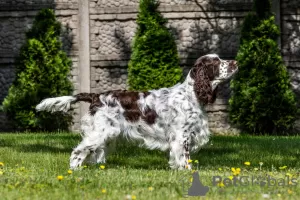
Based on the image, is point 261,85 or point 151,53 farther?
point 151,53

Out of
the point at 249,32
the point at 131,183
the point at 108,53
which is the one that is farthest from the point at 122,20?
the point at 131,183

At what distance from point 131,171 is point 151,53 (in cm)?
774

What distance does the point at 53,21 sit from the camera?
1499cm

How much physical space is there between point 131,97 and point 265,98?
6.68 metres

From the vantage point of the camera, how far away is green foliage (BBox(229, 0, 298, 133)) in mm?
13875

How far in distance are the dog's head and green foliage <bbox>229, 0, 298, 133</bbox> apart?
6.13m

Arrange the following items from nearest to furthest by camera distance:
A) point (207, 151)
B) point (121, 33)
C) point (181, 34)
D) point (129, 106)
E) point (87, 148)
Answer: point (87, 148) < point (129, 106) < point (207, 151) < point (181, 34) < point (121, 33)

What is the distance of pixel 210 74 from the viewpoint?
7855 mm

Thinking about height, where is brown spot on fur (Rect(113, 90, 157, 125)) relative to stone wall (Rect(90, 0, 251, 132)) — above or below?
below

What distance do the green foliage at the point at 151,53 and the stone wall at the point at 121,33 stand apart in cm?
47

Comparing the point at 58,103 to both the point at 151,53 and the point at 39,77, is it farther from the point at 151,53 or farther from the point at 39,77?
the point at 39,77

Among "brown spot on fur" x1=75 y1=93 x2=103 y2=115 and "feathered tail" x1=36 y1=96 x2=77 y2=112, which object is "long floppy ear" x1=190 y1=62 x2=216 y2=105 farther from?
"feathered tail" x1=36 y1=96 x2=77 y2=112

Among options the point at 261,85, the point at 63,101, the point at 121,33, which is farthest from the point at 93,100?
the point at 121,33

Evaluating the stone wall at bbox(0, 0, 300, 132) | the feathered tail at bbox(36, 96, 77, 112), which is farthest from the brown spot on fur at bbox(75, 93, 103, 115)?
the stone wall at bbox(0, 0, 300, 132)
